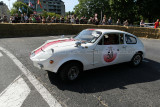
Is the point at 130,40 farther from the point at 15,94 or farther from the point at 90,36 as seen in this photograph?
the point at 15,94

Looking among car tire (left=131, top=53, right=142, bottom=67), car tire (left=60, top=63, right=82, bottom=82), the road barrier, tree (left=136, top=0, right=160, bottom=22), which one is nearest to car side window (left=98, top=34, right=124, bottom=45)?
car tire (left=131, top=53, right=142, bottom=67)

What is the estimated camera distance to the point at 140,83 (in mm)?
4406

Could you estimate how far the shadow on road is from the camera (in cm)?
397

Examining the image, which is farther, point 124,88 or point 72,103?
point 124,88

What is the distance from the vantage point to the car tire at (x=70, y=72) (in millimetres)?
3940

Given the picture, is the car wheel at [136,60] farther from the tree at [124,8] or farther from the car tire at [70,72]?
the tree at [124,8]

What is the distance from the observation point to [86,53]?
4.28m

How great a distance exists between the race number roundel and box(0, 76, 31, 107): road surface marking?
2695mm

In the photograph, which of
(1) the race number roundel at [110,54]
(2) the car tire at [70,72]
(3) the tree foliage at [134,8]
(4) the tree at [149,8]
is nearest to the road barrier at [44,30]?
(2) the car tire at [70,72]

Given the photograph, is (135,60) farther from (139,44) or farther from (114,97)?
(114,97)

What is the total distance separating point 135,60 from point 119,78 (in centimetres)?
168

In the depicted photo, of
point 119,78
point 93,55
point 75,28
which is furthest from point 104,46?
point 75,28

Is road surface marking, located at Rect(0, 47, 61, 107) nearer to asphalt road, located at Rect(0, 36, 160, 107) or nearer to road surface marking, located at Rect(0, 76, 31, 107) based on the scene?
asphalt road, located at Rect(0, 36, 160, 107)

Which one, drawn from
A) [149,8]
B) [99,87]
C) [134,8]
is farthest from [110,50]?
[149,8]
